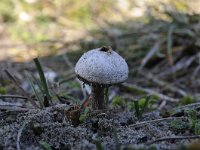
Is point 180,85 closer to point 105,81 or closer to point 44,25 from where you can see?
point 105,81

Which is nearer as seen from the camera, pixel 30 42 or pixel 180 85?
pixel 180 85

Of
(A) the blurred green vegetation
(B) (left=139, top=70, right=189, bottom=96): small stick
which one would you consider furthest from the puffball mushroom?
(A) the blurred green vegetation

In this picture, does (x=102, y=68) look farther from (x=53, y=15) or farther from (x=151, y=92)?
(x=53, y=15)

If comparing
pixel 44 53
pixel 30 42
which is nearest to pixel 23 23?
pixel 30 42

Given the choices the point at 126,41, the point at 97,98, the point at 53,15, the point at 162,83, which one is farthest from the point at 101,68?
the point at 53,15

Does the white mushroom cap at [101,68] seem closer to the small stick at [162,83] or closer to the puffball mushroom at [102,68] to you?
the puffball mushroom at [102,68]

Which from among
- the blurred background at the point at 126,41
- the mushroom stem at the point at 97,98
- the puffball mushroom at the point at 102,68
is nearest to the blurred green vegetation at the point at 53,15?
the blurred background at the point at 126,41
